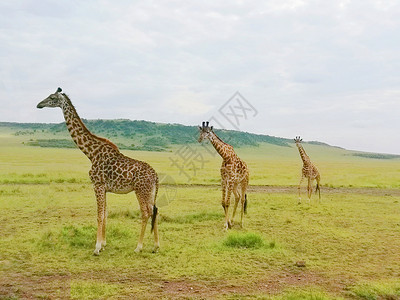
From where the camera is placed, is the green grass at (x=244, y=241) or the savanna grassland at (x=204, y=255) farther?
the green grass at (x=244, y=241)

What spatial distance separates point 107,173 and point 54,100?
7.41ft

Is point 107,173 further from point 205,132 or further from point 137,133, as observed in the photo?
point 137,133

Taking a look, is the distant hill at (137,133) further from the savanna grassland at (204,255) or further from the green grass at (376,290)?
the green grass at (376,290)

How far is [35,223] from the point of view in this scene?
12336 mm

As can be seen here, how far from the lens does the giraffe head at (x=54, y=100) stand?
9586 mm

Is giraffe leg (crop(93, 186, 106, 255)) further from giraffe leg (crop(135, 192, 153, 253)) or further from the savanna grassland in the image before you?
giraffe leg (crop(135, 192, 153, 253))

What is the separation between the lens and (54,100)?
9680 millimetres

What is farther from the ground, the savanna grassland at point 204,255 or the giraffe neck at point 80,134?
the giraffe neck at point 80,134

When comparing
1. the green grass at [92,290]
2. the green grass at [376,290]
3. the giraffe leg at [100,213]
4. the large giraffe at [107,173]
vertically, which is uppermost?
the large giraffe at [107,173]

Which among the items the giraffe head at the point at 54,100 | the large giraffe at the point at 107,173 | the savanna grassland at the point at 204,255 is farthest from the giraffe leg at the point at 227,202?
the giraffe head at the point at 54,100

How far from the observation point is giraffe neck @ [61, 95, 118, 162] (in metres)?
9.69

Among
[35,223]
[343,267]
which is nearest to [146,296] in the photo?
[343,267]

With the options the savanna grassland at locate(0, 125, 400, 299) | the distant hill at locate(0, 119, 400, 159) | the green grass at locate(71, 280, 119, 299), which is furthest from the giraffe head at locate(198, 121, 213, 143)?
the distant hill at locate(0, 119, 400, 159)

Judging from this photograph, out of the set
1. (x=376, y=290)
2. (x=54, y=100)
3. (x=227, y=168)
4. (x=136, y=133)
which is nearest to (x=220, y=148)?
(x=227, y=168)
